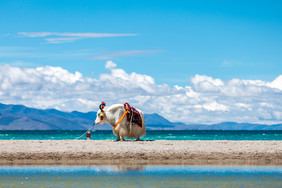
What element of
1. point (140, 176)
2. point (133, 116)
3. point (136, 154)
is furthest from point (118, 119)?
point (140, 176)

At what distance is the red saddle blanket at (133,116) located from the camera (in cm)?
3188

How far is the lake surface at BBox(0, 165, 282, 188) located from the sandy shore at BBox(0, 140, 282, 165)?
235cm

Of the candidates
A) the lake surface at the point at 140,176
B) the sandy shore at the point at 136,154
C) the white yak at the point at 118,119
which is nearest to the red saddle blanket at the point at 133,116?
the white yak at the point at 118,119

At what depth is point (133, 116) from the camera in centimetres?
3194

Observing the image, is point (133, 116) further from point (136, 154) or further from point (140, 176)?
point (140, 176)

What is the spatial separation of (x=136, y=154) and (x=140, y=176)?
6.37 metres

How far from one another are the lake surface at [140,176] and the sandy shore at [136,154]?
7.71 ft

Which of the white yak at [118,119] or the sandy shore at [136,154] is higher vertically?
the white yak at [118,119]

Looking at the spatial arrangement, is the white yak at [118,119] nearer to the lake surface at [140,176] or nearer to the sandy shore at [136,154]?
the sandy shore at [136,154]

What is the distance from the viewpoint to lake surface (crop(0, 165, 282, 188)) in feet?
62.2

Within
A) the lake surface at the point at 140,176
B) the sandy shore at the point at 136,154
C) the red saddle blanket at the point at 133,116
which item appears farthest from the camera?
the red saddle blanket at the point at 133,116

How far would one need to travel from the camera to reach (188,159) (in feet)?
88.3

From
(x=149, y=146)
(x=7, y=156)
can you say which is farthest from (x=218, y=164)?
(x=7, y=156)

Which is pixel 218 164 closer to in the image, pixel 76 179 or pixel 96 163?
pixel 96 163
